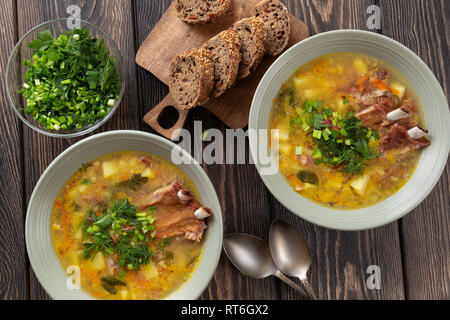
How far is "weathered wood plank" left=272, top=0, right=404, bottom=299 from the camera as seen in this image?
10.1 feet

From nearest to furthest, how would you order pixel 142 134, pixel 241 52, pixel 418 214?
pixel 142 134 → pixel 241 52 → pixel 418 214

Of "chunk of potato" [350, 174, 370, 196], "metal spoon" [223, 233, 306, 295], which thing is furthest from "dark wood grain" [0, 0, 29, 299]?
"chunk of potato" [350, 174, 370, 196]

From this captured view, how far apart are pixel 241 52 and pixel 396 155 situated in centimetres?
122

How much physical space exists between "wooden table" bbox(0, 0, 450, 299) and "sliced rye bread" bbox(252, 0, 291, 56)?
0.89ft

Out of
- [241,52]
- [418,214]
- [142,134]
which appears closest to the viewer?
[142,134]

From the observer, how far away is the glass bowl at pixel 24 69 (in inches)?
113

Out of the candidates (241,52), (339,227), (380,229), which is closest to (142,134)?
(241,52)

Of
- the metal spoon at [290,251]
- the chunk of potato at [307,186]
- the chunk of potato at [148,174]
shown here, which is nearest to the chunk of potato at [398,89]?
the chunk of potato at [307,186]

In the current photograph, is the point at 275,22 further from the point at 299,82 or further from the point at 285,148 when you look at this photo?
the point at 285,148

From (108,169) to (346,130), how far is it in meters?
1.54

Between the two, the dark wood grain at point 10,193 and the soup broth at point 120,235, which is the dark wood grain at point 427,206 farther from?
the dark wood grain at point 10,193

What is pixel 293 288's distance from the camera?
3045mm

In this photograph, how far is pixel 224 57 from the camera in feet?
9.14
